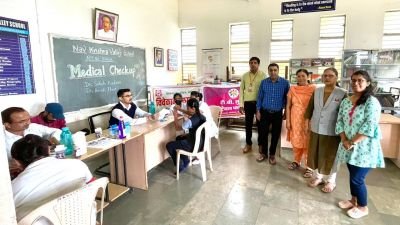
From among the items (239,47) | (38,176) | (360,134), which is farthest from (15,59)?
(239,47)

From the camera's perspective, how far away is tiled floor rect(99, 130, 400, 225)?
2.29 m

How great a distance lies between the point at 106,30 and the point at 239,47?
3.48 metres

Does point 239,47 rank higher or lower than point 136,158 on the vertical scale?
higher

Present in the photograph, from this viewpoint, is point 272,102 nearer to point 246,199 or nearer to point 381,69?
point 246,199

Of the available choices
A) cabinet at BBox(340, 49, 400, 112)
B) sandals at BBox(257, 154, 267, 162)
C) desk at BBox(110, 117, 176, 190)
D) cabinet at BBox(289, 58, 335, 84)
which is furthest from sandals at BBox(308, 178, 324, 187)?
cabinet at BBox(289, 58, 335, 84)

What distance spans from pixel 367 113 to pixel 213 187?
175cm

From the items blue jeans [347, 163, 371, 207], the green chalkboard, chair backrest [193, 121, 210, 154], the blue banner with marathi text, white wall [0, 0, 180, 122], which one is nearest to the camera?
blue jeans [347, 163, 371, 207]

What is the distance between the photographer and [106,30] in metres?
3.95

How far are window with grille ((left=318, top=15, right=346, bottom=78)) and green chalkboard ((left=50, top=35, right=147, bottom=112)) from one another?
4.17m

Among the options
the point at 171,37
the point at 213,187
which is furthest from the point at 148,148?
the point at 171,37

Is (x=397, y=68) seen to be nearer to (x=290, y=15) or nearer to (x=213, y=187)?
(x=290, y=15)

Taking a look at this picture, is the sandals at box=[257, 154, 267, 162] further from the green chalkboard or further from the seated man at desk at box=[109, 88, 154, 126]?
the green chalkboard

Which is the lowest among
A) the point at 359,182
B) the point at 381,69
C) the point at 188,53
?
the point at 359,182

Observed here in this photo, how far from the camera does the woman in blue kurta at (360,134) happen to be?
81.0 inches
